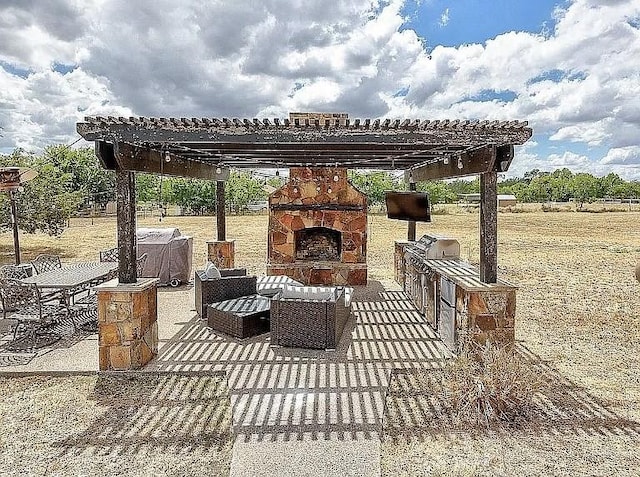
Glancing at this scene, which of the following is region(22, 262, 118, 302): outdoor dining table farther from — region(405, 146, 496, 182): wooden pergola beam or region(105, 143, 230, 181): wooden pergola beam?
region(405, 146, 496, 182): wooden pergola beam

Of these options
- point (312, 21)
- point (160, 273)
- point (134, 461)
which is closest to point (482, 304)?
point (134, 461)

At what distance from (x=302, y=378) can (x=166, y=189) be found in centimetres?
3598

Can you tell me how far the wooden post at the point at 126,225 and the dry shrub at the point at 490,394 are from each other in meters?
3.68

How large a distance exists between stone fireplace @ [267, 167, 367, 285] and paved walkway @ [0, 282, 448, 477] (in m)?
2.29

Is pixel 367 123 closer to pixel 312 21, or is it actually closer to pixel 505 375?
pixel 505 375

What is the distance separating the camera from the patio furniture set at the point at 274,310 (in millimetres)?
6289

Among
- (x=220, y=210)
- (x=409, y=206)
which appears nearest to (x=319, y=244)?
(x=220, y=210)

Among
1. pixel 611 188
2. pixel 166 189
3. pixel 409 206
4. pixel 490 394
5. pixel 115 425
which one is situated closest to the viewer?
pixel 115 425

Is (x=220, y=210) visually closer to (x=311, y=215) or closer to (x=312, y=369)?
(x=311, y=215)

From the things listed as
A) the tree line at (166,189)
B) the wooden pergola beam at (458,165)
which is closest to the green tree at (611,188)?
the tree line at (166,189)

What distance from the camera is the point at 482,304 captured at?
226 inches

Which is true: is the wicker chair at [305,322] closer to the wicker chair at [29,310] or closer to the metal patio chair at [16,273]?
the wicker chair at [29,310]

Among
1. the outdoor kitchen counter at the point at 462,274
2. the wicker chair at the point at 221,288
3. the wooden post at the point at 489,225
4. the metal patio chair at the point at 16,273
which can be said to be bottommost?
the wicker chair at the point at 221,288

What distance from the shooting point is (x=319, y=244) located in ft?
36.5
